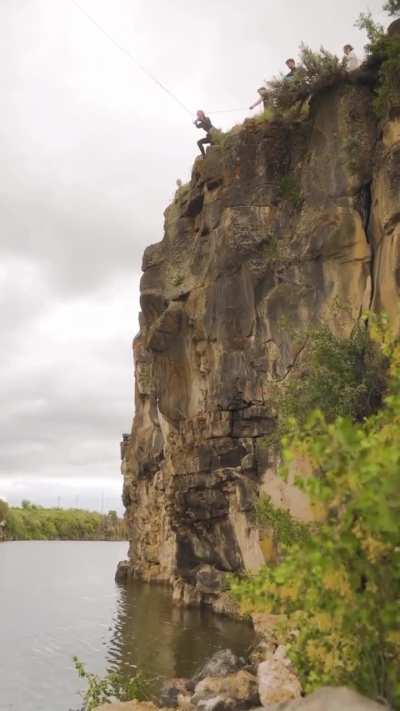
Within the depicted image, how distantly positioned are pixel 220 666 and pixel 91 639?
35.4ft

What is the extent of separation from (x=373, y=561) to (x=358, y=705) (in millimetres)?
1234

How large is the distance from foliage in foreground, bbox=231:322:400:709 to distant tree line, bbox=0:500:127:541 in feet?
472

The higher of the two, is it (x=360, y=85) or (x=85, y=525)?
→ (x=360, y=85)

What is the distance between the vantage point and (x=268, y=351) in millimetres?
27609

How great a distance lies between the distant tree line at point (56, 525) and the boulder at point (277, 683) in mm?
136317

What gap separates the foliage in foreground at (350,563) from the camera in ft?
17.4

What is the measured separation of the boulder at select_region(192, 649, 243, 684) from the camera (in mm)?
16927

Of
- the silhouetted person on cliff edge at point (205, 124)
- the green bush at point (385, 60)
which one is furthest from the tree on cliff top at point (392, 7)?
the silhouetted person on cliff edge at point (205, 124)

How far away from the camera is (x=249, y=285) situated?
28.3 m

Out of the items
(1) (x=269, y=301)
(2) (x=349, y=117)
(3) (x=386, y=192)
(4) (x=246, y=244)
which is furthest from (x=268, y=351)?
(2) (x=349, y=117)

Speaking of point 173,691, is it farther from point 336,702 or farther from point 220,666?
point 336,702

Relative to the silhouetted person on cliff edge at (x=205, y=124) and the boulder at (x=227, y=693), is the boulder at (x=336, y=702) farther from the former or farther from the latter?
the silhouetted person on cliff edge at (x=205, y=124)

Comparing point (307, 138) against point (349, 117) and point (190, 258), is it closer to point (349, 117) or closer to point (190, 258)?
point (349, 117)

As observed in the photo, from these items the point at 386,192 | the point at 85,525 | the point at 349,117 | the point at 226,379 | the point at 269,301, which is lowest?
the point at 85,525
